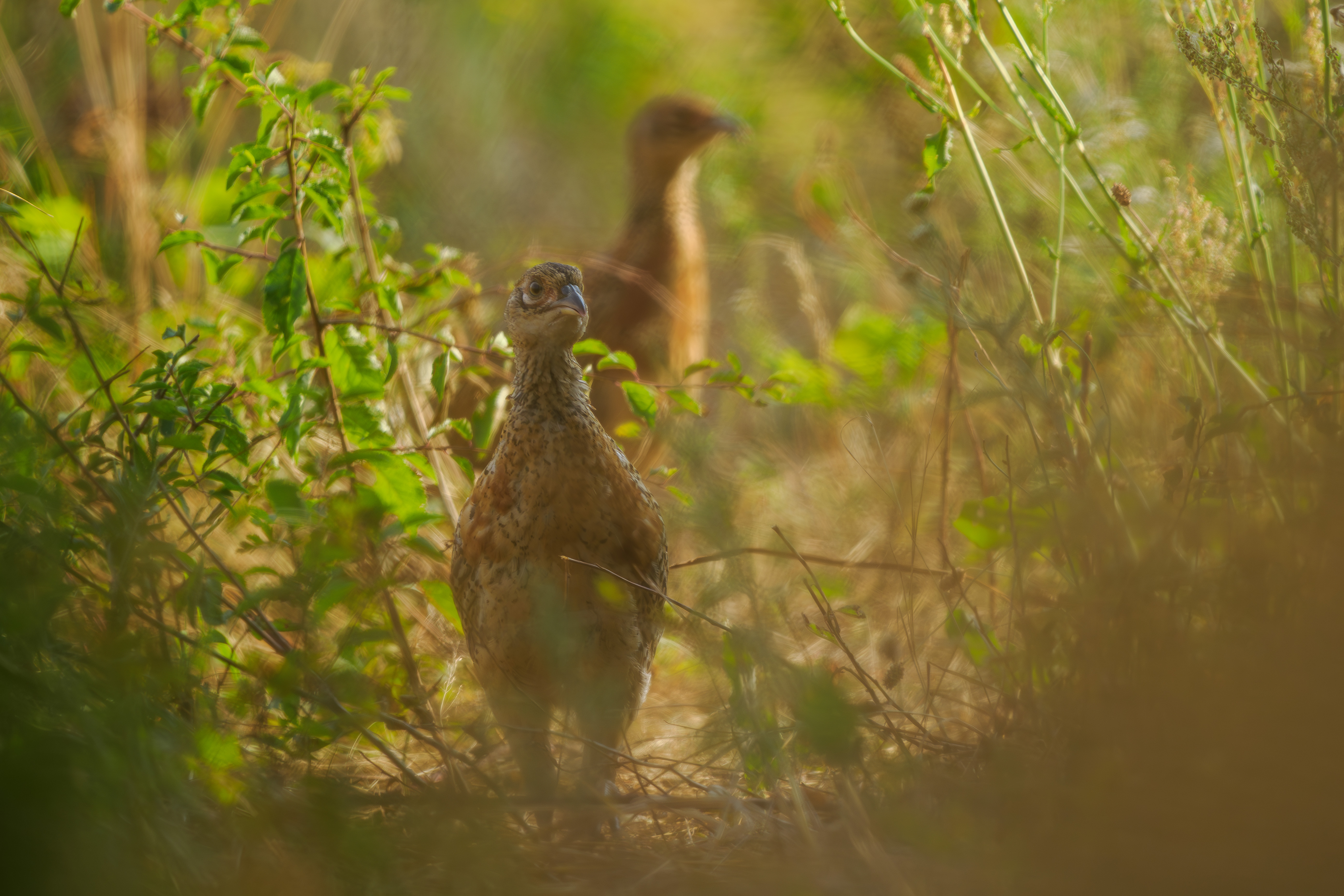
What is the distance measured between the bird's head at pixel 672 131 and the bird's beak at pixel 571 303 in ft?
11.5

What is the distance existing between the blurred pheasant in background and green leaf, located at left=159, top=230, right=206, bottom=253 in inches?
91.8

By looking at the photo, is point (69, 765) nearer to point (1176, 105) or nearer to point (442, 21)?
point (1176, 105)

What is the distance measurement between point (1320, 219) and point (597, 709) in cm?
194

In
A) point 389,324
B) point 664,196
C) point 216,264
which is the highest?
point 664,196

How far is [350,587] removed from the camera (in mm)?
2479

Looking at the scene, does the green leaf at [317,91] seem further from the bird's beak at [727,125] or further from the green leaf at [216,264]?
the bird's beak at [727,125]

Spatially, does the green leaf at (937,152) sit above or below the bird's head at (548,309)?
below

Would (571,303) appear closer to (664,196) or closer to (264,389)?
(264,389)

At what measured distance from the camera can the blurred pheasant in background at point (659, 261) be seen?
5590mm

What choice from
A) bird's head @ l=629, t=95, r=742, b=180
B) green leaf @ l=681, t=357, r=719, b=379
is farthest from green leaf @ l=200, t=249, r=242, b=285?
bird's head @ l=629, t=95, r=742, b=180

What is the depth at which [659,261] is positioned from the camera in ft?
20.1

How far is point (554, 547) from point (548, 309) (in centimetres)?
71

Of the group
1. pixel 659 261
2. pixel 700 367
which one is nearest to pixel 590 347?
pixel 700 367

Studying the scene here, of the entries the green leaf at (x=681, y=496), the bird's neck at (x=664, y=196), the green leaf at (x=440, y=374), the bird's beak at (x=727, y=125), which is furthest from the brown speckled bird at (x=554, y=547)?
the bird's beak at (x=727, y=125)
